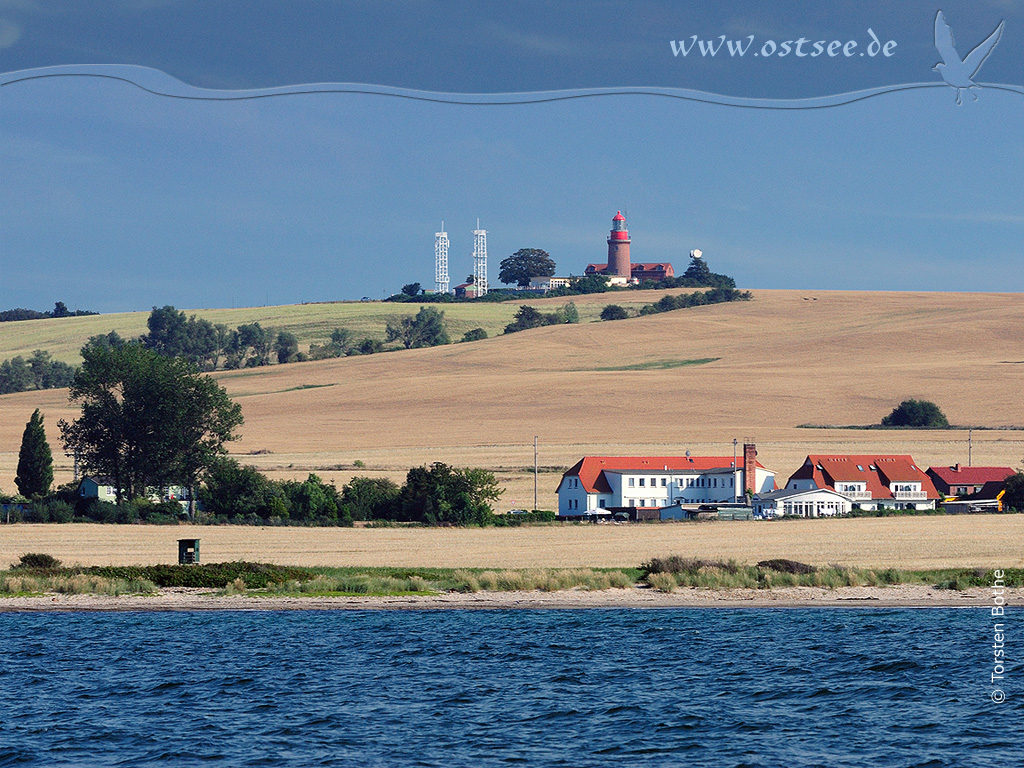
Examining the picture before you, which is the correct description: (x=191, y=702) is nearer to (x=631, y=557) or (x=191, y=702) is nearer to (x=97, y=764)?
(x=97, y=764)

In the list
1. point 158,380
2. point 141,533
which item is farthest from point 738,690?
point 158,380

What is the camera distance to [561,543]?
1826 inches

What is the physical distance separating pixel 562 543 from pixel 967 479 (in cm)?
2865

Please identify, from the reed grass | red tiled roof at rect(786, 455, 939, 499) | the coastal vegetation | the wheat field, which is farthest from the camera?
the wheat field

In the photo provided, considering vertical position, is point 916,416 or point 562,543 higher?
point 916,416

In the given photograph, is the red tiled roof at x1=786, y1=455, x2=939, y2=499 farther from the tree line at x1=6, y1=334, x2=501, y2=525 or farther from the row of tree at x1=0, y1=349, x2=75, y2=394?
the row of tree at x1=0, y1=349, x2=75, y2=394

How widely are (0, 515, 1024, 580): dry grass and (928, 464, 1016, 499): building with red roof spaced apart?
11.1 meters

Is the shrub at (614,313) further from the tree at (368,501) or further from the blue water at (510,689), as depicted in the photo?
the blue water at (510,689)

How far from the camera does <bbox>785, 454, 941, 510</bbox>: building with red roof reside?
64.9 metres

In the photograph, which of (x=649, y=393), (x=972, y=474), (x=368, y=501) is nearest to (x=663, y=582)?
(x=368, y=501)

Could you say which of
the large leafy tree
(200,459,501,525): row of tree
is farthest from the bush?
the large leafy tree

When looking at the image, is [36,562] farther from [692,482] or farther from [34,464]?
[692,482]

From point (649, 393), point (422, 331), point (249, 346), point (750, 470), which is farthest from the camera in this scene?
point (422, 331)

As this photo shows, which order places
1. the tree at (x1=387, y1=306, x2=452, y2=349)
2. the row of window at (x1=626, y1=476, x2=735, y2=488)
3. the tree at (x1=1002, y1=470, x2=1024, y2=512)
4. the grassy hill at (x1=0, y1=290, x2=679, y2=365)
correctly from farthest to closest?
the grassy hill at (x1=0, y1=290, x2=679, y2=365), the tree at (x1=387, y1=306, x2=452, y2=349), the row of window at (x1=626, y1=476, x2=735, y2=488), the tree at (x1=1002, y1=470, x2=1024, y2=512)
